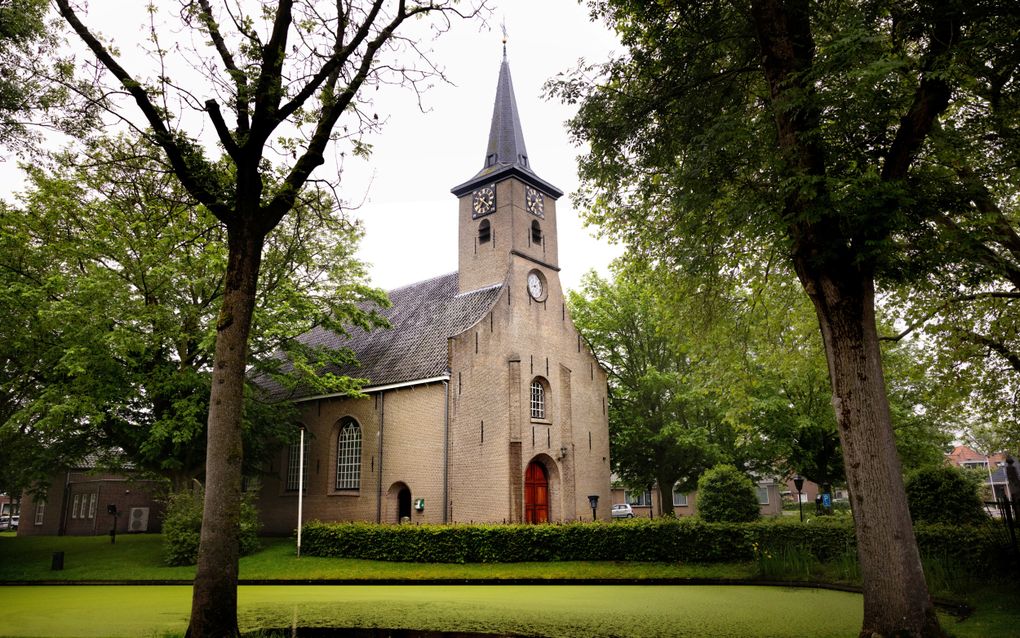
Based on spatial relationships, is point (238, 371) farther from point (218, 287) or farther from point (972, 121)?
point (218, 287)

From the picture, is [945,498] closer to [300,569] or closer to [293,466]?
[300,569]

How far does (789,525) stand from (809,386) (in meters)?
9.79

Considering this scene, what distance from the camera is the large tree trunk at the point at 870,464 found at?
23.2 feet

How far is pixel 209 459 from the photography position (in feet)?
24.3

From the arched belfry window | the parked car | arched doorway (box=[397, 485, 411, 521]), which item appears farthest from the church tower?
the parked car

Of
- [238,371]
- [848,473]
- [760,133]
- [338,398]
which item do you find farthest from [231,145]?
[338,398]

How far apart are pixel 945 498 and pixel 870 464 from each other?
7003 millimetres

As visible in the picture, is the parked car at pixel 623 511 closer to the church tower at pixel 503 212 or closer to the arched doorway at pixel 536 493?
the arched doorway at pixel 536 493

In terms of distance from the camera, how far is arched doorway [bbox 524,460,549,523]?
2256 cm

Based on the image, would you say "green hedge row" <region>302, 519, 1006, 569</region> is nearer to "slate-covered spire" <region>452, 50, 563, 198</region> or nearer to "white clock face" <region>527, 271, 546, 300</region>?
"white clock face" <region>527, 271, 546, 300</region>

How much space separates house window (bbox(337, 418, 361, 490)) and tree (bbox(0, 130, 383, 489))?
4194 mm

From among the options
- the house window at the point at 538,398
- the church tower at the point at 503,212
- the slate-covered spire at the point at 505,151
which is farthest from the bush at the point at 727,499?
the slate-covered spire at the point at 505,151

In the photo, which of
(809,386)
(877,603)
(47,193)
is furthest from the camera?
(809,386)

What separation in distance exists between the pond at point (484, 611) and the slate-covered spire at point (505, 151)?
15.9 metres
